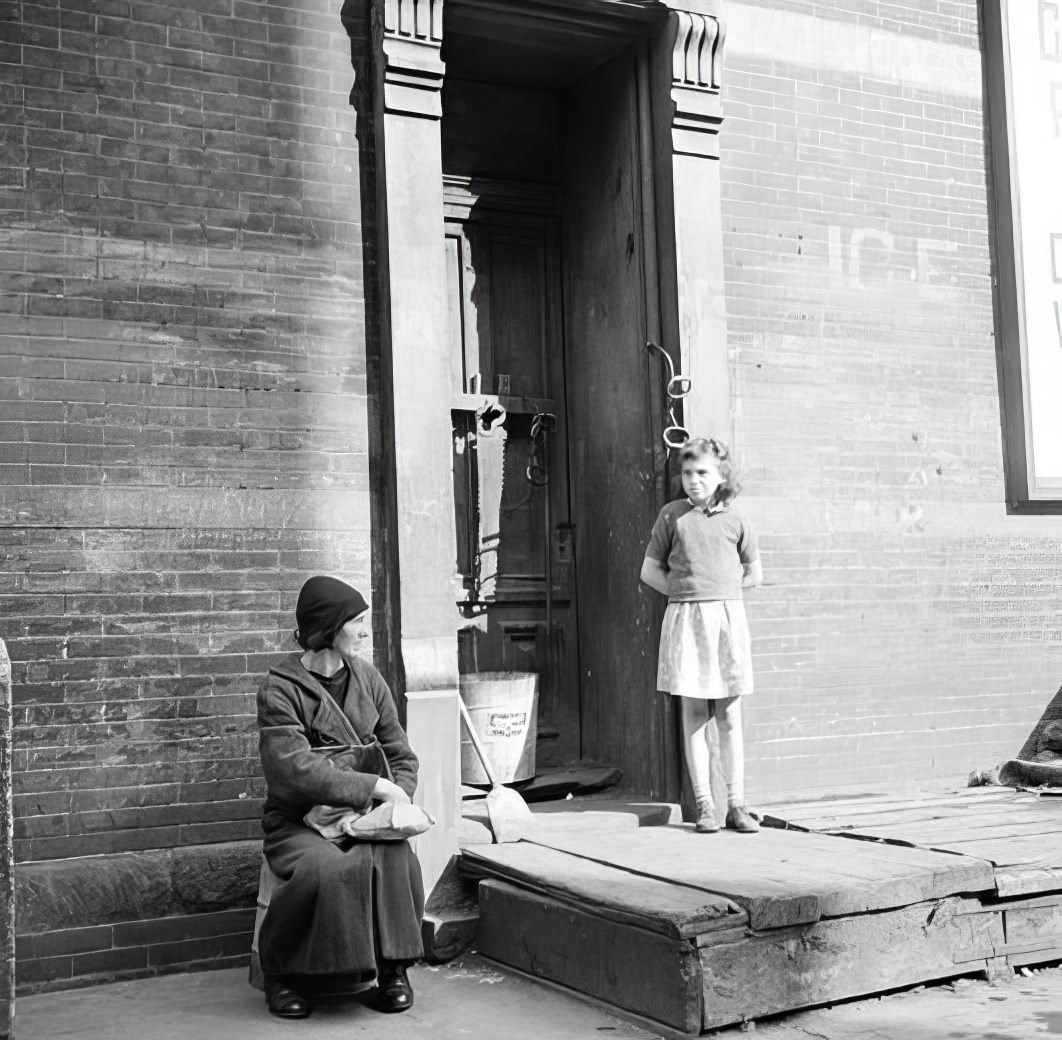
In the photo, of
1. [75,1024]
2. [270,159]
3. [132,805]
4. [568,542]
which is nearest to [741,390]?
[568,542]

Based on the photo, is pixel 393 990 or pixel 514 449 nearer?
pixel 393 990

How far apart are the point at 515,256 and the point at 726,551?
2248 mm

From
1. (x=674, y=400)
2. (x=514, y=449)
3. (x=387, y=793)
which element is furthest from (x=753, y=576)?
(x=387, y=793)

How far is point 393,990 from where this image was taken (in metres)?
4.80

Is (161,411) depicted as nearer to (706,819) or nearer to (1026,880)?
(706,819)

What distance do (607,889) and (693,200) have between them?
3531 mm

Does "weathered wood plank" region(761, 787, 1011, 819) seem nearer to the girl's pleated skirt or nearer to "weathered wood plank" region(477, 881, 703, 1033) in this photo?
the girl's pleated skirt

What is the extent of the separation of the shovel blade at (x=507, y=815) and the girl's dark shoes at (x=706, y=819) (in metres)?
0.75

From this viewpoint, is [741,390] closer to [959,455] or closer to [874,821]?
[959,455]

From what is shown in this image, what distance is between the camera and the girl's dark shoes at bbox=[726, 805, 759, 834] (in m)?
5.86

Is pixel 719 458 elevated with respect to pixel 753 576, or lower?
elevated

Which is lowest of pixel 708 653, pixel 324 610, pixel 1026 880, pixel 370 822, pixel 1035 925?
pixel 1035 925

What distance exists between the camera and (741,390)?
701 centimetres

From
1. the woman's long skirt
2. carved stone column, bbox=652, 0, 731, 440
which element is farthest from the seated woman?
carved stone column, bbox=652, 0, 731, 440
